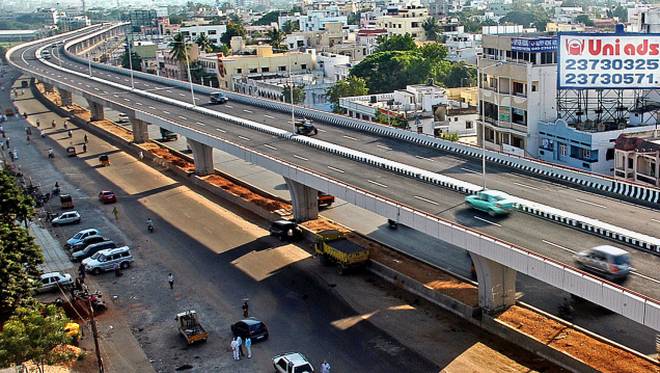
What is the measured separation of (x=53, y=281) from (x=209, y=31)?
155 m

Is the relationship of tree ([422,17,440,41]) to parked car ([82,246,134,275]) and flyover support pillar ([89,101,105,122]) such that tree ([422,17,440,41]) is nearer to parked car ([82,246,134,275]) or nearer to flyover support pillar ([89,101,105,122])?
flyover support pillar ([89,101,105,122])

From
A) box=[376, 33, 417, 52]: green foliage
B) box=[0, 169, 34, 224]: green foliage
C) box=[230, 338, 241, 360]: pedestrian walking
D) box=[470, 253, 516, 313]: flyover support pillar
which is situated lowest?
box=[230, 338, 241, 360]: pedestrian walking

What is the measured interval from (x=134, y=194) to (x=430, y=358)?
41.1 metres

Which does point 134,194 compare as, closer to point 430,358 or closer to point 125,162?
point 125,162

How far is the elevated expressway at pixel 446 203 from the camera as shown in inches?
1085

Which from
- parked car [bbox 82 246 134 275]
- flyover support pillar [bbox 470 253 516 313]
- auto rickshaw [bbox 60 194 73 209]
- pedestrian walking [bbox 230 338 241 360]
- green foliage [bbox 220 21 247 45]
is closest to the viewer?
pedestrian walking [bbox 230 338 241 360]

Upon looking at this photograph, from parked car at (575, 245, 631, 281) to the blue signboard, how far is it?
114ft

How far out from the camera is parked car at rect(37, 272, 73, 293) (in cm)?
4375

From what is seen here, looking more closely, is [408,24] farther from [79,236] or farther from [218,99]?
[79,236]

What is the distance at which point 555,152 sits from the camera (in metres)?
60.4

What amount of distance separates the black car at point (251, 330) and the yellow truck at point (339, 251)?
27.2ft

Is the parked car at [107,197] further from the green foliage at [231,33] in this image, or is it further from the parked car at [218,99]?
the green foliage at [231,33]

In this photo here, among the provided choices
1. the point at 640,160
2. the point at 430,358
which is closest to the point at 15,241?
the point at 430,358

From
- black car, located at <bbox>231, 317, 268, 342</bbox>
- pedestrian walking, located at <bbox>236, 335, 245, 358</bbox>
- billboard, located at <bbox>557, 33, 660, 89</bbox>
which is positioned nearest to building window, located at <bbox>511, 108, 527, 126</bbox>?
billboard, located at <bbox>557, 33, 660, 89</bbox>
